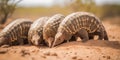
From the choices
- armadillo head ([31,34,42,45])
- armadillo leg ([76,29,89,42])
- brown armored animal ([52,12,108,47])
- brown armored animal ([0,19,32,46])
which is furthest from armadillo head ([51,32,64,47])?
brown armored animal ([0,19,32,46])

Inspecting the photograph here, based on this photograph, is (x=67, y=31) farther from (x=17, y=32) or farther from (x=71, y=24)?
(x=17, y=32)

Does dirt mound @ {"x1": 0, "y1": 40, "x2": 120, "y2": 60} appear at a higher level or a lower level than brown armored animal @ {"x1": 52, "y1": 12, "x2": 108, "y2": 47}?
lower

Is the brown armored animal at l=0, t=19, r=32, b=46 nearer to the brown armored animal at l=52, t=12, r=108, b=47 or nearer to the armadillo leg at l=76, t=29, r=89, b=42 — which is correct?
the brown armored animal at l=52, t=12, r=108, b=47

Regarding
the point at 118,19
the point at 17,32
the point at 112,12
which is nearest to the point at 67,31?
the point at 17,32

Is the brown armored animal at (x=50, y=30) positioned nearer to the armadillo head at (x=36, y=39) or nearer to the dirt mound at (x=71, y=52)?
the armadillo head at (x=36, y=39)

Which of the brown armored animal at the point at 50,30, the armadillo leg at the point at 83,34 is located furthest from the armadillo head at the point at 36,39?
the armadillo leg at the point at 83,34
